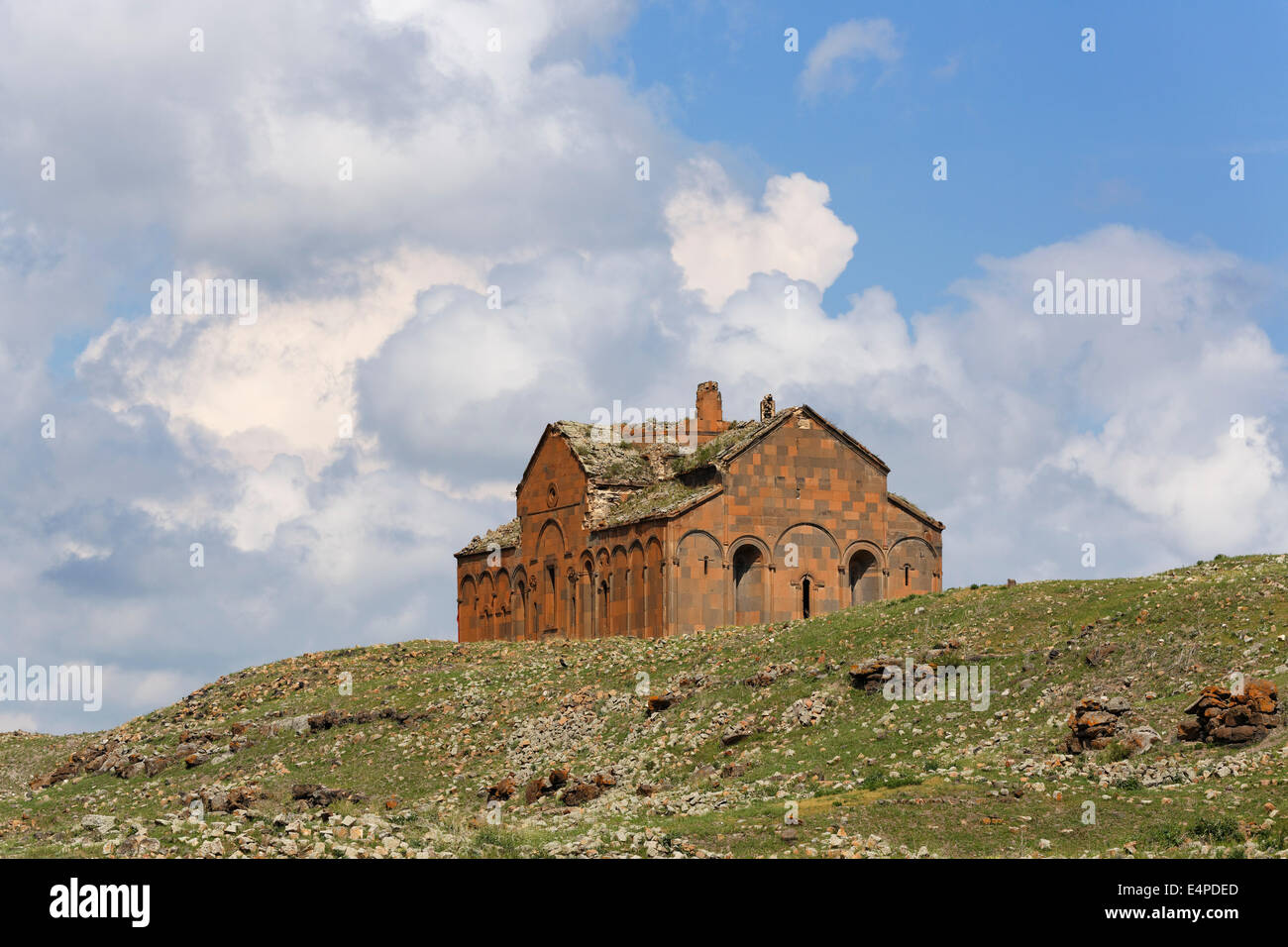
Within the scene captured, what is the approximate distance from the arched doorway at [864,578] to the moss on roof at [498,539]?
15373mm

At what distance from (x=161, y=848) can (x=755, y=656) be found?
65.4 feet

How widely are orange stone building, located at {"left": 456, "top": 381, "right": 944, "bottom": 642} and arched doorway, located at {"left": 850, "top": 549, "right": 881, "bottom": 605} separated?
0.17ft

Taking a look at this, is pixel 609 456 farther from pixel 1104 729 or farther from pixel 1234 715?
pixel 1234 715

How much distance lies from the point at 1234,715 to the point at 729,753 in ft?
35.3

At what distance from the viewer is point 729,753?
102 feet

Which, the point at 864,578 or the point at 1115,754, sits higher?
the point at 864,578

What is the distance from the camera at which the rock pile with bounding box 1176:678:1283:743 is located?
25.0m

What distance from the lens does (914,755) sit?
27.9 m

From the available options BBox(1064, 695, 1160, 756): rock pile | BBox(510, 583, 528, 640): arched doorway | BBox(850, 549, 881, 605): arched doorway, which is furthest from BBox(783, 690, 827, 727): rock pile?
BBox(510, 583, 528, 640): arched doorway

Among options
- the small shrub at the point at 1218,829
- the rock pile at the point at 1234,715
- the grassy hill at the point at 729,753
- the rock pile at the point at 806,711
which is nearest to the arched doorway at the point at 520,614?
the grassy hill at the point at 729,753

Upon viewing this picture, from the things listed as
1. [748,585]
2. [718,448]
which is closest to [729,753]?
[748,585]

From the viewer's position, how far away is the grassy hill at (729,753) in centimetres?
2188
